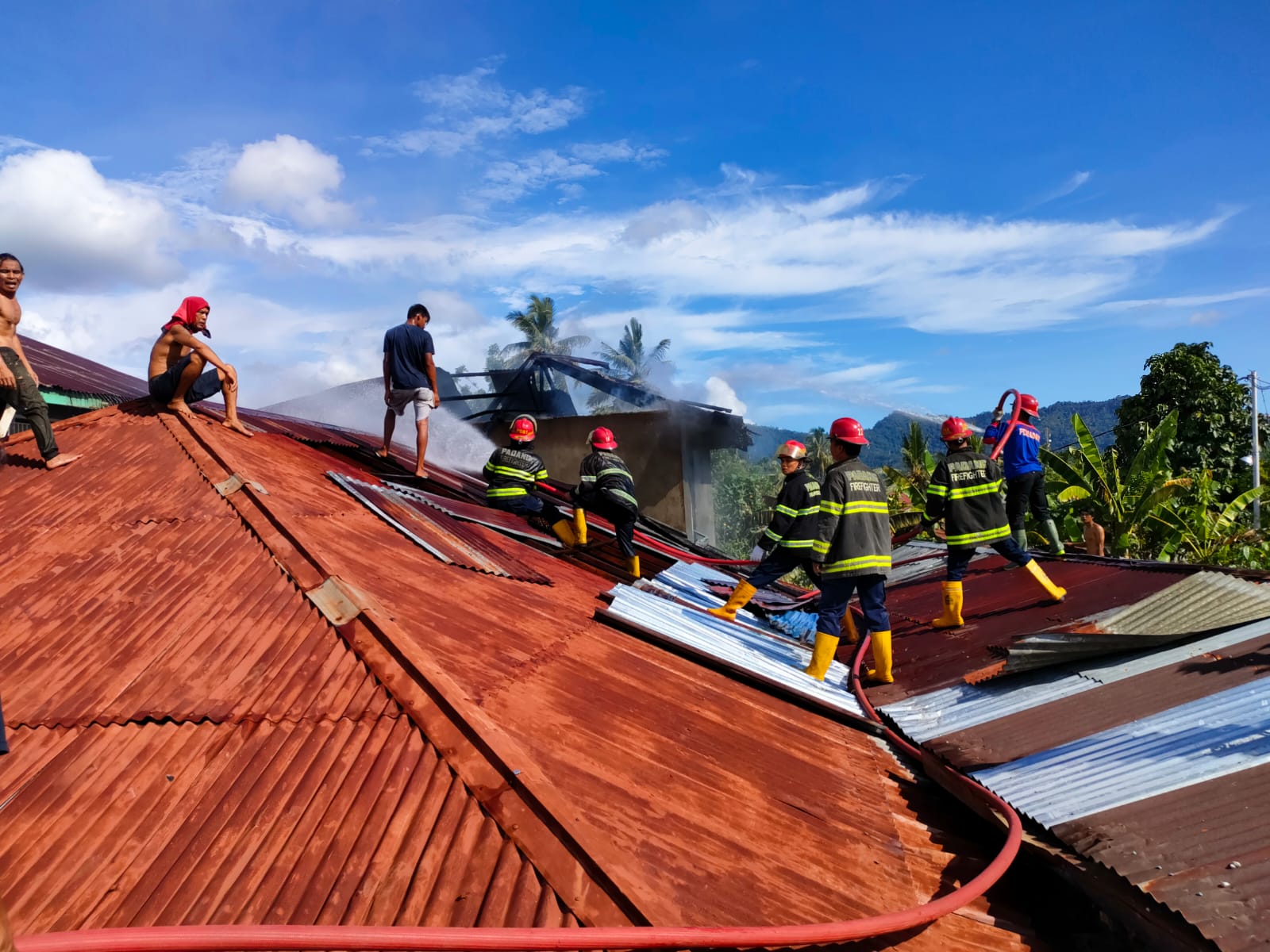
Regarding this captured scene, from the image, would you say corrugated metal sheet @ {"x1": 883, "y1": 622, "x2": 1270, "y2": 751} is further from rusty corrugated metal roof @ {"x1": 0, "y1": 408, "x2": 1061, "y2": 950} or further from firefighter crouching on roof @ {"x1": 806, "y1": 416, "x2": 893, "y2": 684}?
firefighter crouching on roof @ {"x1": 806, "y1": 416, "x2": 893, "y2": 684}

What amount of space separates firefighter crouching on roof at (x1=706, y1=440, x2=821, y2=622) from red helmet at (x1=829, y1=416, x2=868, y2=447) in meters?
0.53

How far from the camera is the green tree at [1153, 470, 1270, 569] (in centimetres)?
1591

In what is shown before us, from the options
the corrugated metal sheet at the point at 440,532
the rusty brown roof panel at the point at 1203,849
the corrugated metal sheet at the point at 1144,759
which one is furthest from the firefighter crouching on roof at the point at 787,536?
the rusty brown roof panel at the point at 1203,849

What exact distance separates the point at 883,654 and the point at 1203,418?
23.3m

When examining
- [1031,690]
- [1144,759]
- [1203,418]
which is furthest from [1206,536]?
[1144,759]

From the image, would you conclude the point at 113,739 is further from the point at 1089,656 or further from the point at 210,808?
the point at 1089,656

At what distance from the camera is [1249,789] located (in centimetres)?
302

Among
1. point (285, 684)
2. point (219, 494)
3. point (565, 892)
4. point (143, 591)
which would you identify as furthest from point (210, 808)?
point (219, 494)

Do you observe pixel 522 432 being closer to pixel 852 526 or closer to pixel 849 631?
pixel 849 631

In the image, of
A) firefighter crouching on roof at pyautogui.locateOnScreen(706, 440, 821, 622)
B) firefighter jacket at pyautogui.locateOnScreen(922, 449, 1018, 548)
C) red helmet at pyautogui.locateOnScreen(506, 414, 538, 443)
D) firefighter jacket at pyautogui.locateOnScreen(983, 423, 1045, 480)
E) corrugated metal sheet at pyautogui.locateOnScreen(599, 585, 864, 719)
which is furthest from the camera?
red helmet at pyautogui.locateOnScreen(506, 414, 538, 443)

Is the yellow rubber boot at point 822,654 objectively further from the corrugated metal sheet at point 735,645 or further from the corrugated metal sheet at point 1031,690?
the corrugated metal sheet at point 1031,690

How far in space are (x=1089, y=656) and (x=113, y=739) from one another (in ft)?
14.7

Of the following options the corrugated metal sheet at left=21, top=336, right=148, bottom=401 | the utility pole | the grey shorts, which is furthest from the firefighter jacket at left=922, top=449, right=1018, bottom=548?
the utility pole

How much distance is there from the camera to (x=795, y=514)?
6.21 metres
